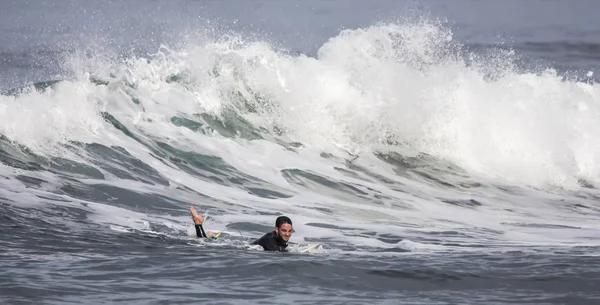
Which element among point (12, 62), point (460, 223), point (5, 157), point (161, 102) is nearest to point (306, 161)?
point (161, 102)

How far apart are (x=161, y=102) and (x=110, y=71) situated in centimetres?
115

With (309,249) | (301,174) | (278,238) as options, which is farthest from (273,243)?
(301,174)

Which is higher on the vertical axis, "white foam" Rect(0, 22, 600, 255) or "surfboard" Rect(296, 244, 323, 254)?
"white foam" Rect(0, 22, 600, 255)

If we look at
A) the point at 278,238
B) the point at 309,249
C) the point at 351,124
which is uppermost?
the point at 351,124

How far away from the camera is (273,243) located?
11.0m

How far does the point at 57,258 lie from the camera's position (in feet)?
32.3

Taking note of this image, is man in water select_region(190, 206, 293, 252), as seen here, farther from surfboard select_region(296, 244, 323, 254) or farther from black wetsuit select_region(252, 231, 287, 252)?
surfboard select_region(296, 244, 323, 254)

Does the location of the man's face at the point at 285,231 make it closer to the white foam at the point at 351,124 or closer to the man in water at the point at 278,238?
the man in water at the point at 278,238

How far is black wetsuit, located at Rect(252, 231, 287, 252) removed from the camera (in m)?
11.0

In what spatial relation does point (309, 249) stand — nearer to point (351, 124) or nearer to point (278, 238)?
point (278, 238)

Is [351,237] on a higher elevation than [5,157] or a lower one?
lower

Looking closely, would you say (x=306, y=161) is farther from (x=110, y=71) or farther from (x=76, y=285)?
(x=76, y=285)

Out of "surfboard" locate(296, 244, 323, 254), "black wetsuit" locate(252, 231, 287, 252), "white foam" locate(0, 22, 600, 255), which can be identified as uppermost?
"white foam" locate(0, 22, 600, 255)

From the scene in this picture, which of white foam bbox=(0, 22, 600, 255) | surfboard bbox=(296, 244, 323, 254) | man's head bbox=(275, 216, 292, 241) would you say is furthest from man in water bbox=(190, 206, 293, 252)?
white foam bbox=(0, 22, 600, 255)
